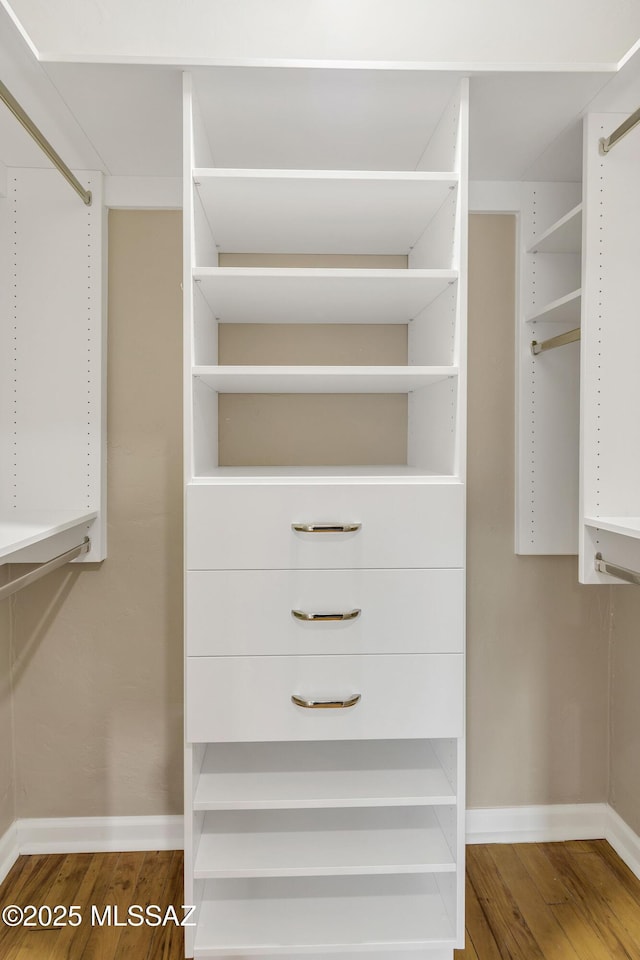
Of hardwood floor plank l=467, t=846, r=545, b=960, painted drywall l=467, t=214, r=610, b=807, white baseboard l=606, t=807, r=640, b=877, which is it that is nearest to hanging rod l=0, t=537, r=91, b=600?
painted drywall l=467, t=214, r=610, b=807

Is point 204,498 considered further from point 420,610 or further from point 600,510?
point 600,510

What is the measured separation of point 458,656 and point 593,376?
2.55ft

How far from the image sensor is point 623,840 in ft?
6.51

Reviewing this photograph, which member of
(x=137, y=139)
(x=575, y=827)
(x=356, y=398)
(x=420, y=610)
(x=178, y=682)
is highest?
(x=137, y=139)

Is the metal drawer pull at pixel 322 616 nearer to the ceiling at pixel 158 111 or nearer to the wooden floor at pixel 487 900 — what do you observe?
the wooden floor at pixel 487 900

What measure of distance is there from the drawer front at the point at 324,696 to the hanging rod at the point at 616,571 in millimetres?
430

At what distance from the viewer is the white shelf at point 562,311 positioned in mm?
1699

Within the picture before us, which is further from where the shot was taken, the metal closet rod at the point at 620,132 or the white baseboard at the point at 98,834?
the white baseboard at the point at 98,834

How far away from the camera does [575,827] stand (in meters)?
2.09

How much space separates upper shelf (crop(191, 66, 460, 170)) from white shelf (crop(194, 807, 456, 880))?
66.6 inches

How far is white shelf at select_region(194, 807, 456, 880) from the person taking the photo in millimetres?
1486

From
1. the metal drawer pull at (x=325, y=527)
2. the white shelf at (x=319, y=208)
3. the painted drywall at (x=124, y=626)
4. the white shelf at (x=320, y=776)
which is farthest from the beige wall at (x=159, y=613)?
the metal drawer pull at (x=325, y=527)

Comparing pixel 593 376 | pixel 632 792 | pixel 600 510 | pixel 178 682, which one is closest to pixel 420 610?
pixel 600 510

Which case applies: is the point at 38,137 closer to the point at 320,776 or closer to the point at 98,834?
the point at 320,776
